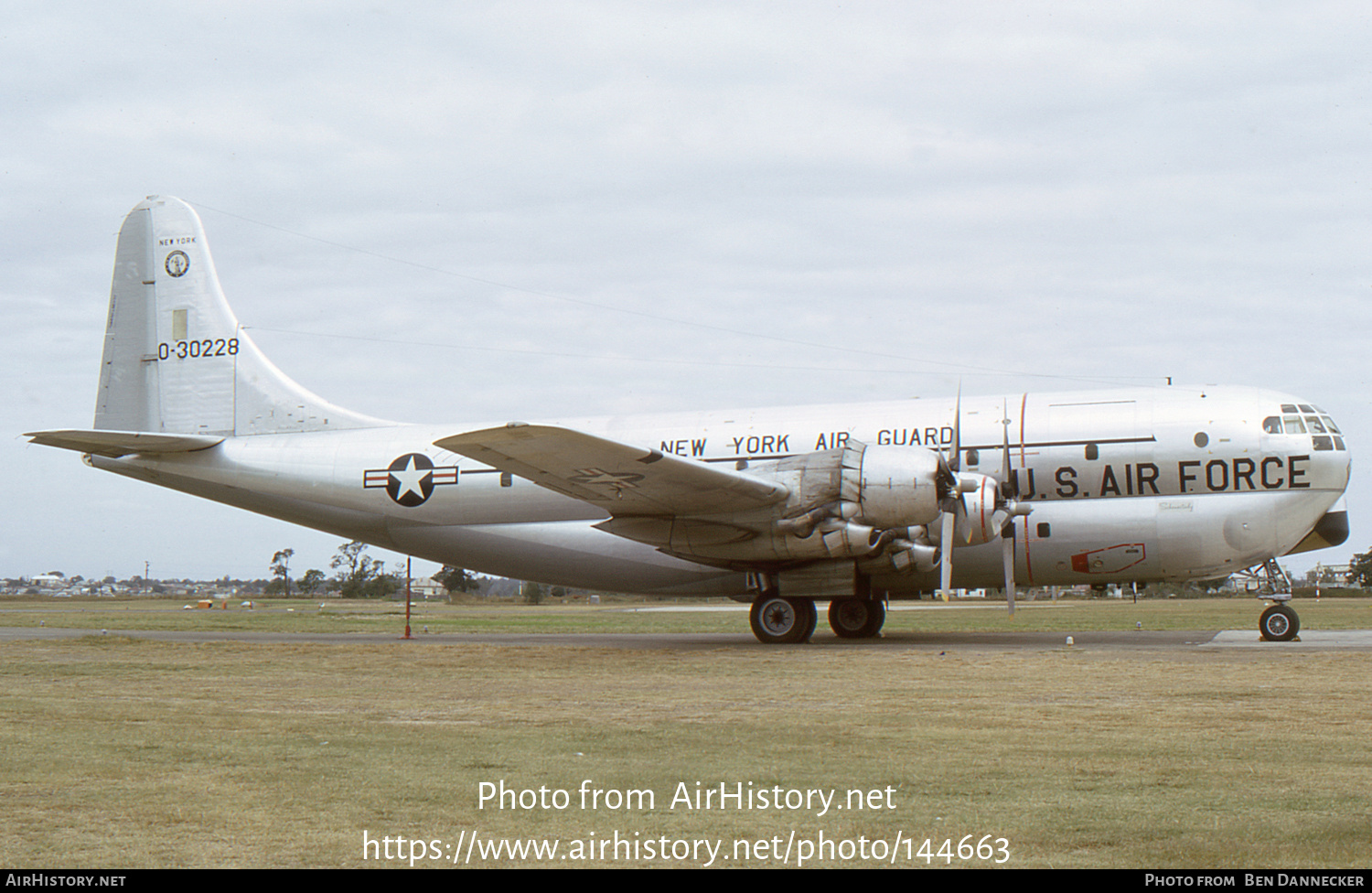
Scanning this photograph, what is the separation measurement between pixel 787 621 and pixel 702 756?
12.5m

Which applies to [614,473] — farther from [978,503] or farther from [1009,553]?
[1009,553]

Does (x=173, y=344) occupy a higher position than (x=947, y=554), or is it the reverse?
(x=173, y=344)

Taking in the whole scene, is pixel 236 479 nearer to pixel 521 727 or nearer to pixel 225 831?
pixel 521 727

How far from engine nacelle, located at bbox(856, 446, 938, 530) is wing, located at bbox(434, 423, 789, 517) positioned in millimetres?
1450

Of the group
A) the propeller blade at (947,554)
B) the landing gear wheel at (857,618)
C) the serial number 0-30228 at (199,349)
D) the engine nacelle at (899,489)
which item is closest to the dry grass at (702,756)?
the propeller blade at (947,554)

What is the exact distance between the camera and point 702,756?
8102 mm

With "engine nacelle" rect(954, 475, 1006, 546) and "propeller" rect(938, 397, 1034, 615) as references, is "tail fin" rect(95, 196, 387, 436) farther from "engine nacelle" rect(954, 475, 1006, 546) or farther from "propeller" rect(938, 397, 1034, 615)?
"engine nacelle" rect(954, 475, 1006, 546)

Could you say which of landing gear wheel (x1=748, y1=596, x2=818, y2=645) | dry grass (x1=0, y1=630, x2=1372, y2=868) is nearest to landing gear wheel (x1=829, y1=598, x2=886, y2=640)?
landing gear wheel (x1=748, y1=596, x2=818, y2=645)

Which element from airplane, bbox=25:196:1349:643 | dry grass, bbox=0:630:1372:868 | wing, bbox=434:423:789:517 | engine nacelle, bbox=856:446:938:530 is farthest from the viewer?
airplane, bbox=25:196:1349:643

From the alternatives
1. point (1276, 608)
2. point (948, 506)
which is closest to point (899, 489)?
point (948, 506)

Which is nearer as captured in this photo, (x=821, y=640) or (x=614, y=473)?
(x=614, y=473)

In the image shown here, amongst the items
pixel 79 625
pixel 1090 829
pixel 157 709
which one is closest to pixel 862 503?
pixel 157 709

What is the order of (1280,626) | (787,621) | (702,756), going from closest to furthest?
(702,756) → (1280,626) → (787,621)

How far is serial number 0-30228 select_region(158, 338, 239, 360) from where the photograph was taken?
26562mm
